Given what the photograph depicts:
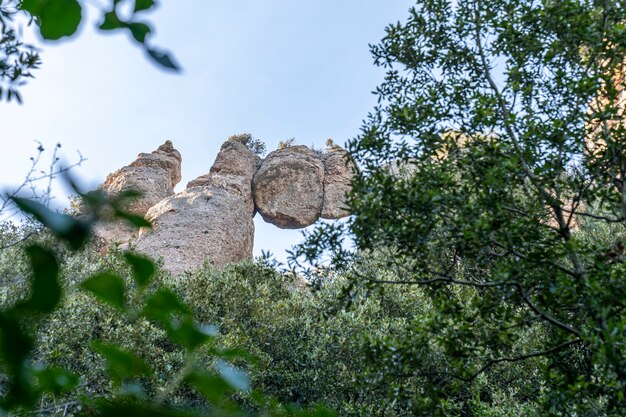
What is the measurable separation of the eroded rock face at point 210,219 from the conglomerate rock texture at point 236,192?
45mm

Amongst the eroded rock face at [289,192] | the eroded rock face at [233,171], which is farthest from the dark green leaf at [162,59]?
the eroded rock face at [289,192]

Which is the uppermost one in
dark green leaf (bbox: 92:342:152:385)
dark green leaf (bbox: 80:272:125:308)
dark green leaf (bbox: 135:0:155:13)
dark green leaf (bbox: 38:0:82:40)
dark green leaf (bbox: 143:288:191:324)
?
dark green leaf (bbox: 135:0:155:13)

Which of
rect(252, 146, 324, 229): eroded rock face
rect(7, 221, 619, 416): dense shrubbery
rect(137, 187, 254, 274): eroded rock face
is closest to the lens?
rect(7, 221, 619, 416): dense shrubbery

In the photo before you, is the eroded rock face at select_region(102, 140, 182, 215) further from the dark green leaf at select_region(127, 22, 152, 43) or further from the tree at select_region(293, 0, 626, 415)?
the dark green leaf at select_region(127, 22, 152, 43)

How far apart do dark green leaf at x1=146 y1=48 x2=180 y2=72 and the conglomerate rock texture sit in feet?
73.2

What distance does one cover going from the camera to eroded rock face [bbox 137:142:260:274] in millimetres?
21578

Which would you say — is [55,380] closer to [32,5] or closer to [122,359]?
[122,359]

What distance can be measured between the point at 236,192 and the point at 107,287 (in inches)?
1048

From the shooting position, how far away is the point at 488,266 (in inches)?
229

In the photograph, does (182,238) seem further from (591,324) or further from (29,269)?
(29,269)

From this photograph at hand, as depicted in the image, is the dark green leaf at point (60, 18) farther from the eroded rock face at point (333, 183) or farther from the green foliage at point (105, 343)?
the eroded rock face at point (333, 183)

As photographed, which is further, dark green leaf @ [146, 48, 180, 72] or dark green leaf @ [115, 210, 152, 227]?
dark green leaf @ [146, 48, 180, 72]

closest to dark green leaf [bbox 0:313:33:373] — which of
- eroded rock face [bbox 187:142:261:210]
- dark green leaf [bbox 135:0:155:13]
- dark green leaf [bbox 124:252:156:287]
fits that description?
dark green leaf [bbox 124:252:156:287]

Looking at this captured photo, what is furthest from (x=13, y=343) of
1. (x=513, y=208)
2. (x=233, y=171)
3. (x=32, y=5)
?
(x=233, y=171)
